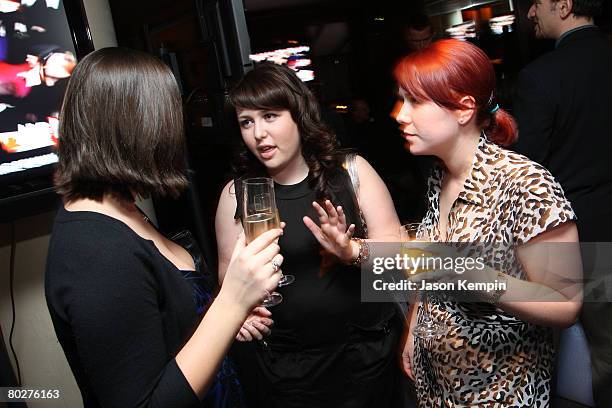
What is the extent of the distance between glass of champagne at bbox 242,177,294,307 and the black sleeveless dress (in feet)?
1.79

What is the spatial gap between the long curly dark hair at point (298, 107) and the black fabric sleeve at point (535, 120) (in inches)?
34.3

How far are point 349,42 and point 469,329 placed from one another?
367 centimetres

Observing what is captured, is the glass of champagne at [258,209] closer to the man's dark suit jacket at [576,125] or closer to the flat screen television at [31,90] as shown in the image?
the flat screen television at [31,90]

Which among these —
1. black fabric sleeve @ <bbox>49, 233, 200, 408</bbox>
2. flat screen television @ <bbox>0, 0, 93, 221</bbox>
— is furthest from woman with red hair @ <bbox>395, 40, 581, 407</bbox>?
flat screen television @ <bbox>0, 0, 93, 221</bbox>

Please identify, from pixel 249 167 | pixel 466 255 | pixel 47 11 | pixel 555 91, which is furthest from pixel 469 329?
pixel 47 11

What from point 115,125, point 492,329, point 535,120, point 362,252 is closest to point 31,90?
point 115,125

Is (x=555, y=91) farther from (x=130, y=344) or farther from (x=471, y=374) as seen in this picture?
(x=130, y=344)

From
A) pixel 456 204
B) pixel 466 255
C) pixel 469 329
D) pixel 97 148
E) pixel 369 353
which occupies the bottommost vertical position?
pixel 369 353

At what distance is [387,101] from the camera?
402cm

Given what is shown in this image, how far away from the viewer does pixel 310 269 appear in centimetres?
175

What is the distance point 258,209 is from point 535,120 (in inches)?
59.6

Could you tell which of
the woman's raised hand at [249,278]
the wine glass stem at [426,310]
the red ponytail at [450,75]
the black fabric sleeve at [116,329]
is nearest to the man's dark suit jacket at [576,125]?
the red ponytail at [450,75]

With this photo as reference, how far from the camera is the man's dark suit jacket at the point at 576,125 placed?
2.11 m

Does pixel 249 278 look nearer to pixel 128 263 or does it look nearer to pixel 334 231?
pixel 128 263
